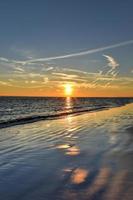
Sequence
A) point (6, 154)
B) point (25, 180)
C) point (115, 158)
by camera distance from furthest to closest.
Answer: point (6, 154) < point (115, 158) < point (25, 180)

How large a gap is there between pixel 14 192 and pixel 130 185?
9.62 feet

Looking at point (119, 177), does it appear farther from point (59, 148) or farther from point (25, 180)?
point (59, 148)

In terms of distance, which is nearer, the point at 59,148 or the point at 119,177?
the point at 119,177

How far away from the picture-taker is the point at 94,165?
11.2 meters

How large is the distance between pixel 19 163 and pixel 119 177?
3963 millimetres

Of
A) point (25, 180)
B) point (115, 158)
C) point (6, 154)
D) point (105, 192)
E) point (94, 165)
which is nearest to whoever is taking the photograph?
point (105, 192)

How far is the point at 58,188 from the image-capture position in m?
8.33

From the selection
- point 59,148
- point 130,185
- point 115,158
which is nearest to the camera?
point 130,185

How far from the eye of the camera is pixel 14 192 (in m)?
8.05

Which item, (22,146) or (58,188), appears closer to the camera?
(58,188)

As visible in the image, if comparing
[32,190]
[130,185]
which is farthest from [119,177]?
[32,190]

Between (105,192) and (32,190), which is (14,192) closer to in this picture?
(32,190)

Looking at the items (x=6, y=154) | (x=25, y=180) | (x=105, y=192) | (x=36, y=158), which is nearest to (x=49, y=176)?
(x=25, y=180)

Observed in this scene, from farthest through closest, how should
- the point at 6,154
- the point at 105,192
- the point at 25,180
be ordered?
the point at 6,154
the point at 25,180
the point at 105,192
